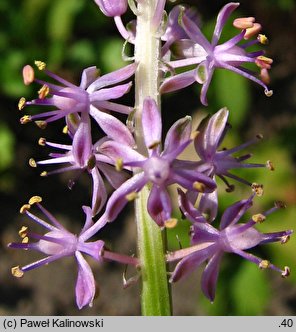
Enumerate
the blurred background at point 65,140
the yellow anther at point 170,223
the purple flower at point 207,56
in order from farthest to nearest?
the blurred background at point 65,140
the purple flower at point 207,56
the yellow anther at point 170,223

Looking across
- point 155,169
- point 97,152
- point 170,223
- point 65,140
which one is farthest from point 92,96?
point 65,140

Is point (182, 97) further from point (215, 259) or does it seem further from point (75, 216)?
point (215, 259)

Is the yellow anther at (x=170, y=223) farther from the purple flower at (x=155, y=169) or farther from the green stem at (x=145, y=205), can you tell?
the green stem at (x=145, y=205)

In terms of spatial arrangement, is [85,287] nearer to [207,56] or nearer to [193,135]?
[193,135]

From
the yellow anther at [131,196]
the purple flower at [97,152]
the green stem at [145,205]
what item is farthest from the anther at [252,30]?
the yellow anther at [131,196]

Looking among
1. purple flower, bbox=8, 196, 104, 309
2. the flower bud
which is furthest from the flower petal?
the flower bud
